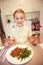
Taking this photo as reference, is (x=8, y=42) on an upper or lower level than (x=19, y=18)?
lower

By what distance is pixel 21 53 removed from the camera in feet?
3.69

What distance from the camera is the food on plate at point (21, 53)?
3.67 feet

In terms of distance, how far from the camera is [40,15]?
1154 millimetres

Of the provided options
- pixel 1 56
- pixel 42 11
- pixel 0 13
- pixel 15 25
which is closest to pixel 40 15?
pixel 42 11

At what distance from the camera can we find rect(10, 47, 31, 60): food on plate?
112 centimetres

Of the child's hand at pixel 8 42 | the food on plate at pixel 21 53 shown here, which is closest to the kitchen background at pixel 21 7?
the child's hand at pixel 8 42

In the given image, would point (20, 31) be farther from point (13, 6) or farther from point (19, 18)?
point (13, 6)

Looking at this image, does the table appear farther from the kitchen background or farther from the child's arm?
the kitchen background

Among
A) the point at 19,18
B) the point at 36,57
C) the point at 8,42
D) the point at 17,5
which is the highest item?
the point at 17,5

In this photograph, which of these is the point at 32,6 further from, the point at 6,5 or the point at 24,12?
the point at 6,5

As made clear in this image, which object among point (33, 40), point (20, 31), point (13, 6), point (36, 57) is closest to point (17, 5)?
point (13, 6)

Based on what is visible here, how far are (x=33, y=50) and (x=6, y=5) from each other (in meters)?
0.42

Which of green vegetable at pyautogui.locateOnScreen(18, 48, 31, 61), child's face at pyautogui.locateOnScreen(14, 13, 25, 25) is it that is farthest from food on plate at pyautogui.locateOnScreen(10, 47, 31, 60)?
child's face at pyautogui.locateOnScreen(14, 13, 25, 25)

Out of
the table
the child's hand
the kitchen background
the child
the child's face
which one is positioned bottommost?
the table
